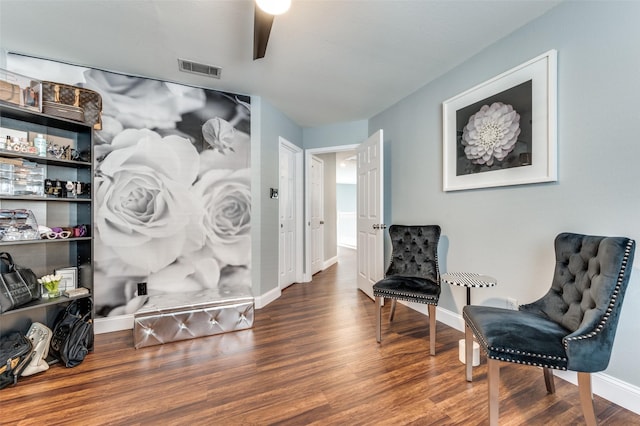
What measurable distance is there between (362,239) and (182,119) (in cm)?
260

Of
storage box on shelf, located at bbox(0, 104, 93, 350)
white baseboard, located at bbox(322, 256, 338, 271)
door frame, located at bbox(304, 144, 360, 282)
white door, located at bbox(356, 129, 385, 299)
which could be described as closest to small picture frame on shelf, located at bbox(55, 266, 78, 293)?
storage box on shelf, located at bbox(0, 104, 93, 350)

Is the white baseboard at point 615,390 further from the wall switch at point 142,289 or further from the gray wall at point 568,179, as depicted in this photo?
the wall switch at point 142,289

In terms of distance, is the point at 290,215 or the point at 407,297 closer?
the point at 407,297

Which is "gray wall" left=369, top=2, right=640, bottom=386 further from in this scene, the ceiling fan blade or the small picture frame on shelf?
the small picture frame on shelf

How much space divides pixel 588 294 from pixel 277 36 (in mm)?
2587

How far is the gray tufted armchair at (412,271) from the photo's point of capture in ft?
7.09

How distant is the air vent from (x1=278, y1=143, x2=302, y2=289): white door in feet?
4.22

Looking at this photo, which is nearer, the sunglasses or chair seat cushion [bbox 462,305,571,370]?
chair seat cushion [bbox 462,305,571,370]

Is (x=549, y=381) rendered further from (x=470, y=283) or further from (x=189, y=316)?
(x=189, y=316)

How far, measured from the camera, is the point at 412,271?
263 cm

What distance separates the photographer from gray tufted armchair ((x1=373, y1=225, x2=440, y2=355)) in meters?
2.16

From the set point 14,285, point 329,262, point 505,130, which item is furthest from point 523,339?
point 329,262

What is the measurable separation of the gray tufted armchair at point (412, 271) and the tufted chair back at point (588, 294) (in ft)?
2.38

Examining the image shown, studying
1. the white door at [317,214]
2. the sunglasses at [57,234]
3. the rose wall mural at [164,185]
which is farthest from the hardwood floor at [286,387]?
the white door at [317,214]
